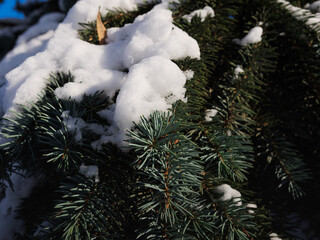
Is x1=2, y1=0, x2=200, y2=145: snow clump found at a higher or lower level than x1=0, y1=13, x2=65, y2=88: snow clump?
higher

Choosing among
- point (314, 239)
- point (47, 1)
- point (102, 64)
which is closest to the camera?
point (102, 64)

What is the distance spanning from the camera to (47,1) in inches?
62.4

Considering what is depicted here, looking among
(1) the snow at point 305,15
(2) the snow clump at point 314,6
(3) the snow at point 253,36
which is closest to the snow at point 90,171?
(3) the snow at point 253,36

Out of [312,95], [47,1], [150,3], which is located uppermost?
[150,3]

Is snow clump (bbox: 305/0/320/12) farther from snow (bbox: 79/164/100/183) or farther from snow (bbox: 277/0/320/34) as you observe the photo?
snow (bbox: 79/164/100/183)

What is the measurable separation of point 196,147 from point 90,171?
27 centimetres

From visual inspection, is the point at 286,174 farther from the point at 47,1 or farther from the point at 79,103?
the point at 47,1

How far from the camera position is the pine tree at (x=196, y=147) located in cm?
58

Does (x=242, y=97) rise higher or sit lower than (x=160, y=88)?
lower

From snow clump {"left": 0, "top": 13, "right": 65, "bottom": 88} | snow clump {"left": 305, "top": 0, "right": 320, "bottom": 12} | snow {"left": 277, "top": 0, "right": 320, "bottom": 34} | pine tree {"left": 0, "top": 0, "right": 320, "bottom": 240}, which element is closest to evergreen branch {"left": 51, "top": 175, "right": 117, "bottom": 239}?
pine tree {"left": 0, "top": 0, "right": 320, "bottom": 240}

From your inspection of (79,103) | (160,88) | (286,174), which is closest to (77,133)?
(79,103)

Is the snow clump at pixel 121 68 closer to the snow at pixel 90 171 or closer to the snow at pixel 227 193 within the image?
the snow at pixel 90 171

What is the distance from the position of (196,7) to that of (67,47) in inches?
19.0

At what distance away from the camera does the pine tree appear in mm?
575
